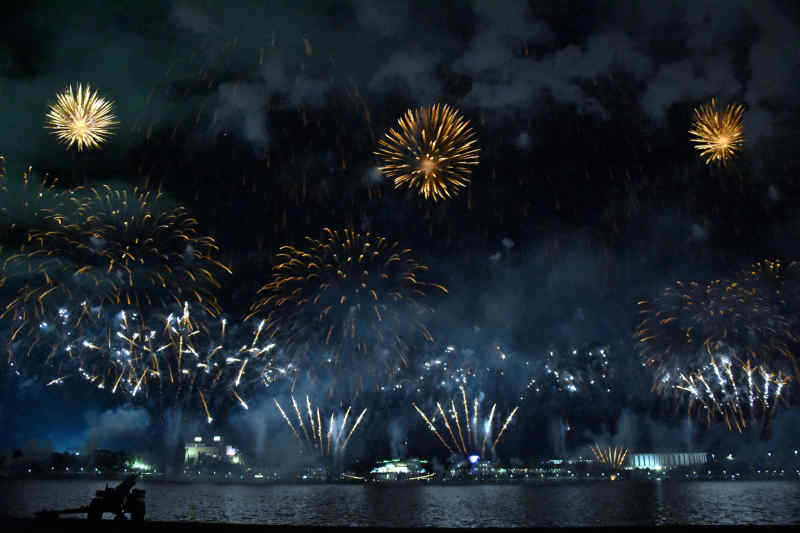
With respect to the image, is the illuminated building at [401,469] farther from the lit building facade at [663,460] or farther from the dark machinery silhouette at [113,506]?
the dark machinery silhouette at [113,506]

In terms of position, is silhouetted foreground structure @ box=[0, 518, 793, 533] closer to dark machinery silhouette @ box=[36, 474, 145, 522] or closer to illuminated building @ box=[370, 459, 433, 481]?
dark machinery silhouette @ box=[36, 474, 145, 522]

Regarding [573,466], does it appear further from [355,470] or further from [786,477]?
[355,470]

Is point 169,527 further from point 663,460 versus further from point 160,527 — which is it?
point 663,460

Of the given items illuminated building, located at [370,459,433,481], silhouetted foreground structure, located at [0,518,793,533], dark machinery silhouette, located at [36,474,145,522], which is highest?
dark machinery silhouette, located at [36,474,145,522]

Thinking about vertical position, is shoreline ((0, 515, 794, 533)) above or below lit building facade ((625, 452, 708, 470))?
above

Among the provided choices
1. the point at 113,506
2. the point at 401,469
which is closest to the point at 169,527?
the point at 113,506

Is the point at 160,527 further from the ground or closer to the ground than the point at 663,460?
further from the ground

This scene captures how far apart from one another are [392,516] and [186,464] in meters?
172

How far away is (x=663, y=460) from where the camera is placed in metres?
188

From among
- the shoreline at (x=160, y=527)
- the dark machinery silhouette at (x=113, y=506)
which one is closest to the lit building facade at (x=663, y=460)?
the shoreline at (x=160, y=527)

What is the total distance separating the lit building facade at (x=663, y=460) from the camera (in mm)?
186875

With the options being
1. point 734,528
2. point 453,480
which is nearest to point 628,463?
point 453,480

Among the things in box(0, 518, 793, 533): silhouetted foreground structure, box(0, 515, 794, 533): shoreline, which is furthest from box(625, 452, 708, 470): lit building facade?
box(0, 518, 793, 533): silhouetted foreground structure

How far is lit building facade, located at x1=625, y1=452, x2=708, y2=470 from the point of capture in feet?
613
